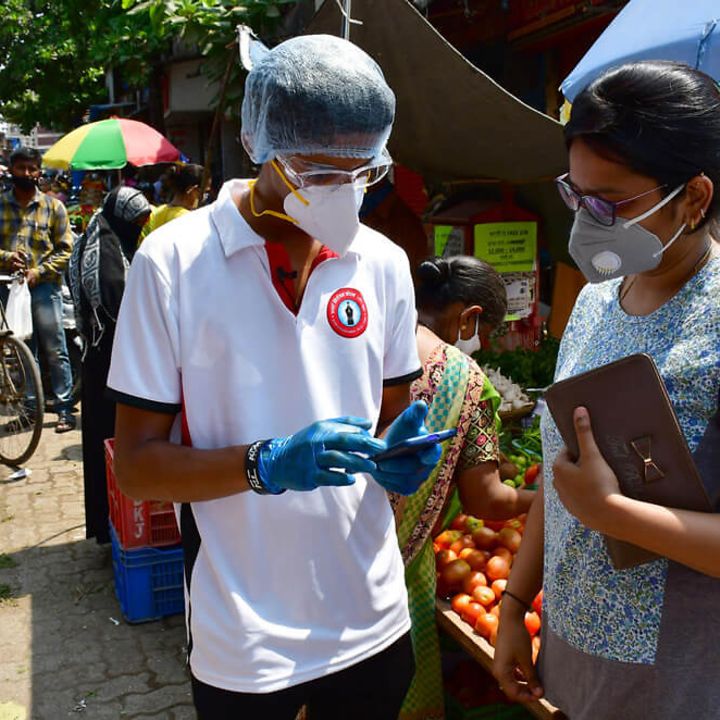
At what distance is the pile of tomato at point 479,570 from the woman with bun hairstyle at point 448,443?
15 cm

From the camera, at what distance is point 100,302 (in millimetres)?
4312

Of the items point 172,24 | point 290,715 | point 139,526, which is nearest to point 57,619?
point 139,526

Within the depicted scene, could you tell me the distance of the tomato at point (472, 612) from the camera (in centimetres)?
252

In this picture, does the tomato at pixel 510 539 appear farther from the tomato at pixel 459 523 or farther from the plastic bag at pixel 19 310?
the plastic bag at pixel 19 310

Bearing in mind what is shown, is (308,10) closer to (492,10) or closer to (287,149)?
(492,10)

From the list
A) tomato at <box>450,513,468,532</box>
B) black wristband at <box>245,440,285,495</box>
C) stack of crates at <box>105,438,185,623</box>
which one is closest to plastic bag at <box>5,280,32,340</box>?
stack of crates at <box>105,438,185,623</box>

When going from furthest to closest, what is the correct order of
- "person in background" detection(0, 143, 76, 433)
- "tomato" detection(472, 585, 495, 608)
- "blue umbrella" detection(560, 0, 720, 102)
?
1. "person in background" detection(0, 143, 76, 433)
2. "blue umbrella" detection(560, 0, 720, 102)
3. "tomato" detection(472, 585, 495, 608)

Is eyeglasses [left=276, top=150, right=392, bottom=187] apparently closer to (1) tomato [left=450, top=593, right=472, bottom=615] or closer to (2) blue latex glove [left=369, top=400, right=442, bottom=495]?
(2) blue latex glove [left=369, top=400, right=442, bottom=495]

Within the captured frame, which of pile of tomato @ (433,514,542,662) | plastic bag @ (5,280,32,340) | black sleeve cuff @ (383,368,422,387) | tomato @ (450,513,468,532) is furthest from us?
plastic bag @ (5,280,32,340)

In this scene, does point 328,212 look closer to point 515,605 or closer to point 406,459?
point 406,459

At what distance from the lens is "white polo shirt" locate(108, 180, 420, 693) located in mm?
1488

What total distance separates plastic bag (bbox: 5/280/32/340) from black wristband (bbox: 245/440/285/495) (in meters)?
5.15

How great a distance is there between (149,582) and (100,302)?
1435 mm

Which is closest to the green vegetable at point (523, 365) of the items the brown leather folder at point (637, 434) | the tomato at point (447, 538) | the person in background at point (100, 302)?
the tomato at point (447, 538)
